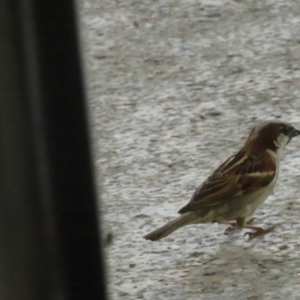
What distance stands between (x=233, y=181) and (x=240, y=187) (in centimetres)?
3

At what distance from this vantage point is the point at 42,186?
2.72 ft

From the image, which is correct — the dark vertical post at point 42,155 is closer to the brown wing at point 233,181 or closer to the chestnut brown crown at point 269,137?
the brown wing at point 233,181

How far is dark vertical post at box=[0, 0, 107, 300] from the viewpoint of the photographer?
2.56 feet

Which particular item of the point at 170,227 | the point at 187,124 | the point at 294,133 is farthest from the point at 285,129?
the point at 187,124

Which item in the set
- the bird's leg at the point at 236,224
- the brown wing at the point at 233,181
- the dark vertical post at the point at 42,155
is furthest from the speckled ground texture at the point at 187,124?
the dark vertical post at the point at 42,155

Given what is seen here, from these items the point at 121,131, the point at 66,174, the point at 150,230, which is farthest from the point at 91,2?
the point at 66,174

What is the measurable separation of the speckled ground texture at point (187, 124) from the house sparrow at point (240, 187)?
113mm

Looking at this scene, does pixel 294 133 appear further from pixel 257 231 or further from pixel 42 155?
pixel 42 155

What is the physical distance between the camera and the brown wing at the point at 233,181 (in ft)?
8.36

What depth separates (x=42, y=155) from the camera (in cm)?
82

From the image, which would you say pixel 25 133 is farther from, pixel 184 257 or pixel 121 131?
pixel 121 131

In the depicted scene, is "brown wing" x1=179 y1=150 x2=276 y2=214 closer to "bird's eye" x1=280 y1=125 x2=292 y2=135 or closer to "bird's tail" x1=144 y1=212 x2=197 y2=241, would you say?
"bird's tail" x1=144 y1=212 x2=197 y2=241

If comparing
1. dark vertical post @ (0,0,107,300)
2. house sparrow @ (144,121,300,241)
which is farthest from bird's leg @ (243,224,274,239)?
dark vertical post @ (0,0,107,300)

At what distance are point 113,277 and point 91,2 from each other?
9.79 ft
